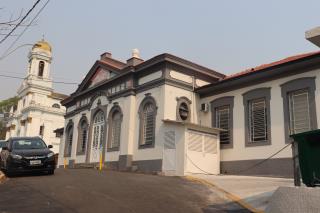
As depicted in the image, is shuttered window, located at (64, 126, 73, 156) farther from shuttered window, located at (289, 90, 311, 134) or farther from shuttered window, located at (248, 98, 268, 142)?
shuttered window, located at (289, 90, 311, 134)

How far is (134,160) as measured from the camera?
69.4ft

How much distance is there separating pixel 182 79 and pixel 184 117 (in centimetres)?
215

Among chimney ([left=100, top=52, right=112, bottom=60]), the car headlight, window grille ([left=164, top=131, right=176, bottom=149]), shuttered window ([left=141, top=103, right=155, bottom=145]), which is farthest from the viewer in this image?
chimney ([left=100, top=52, right=112, bottom=60])

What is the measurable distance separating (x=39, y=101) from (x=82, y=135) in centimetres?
2865

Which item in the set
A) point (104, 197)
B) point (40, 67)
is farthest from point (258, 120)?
point (40, 67)

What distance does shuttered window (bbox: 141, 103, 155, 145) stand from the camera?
20.5 m

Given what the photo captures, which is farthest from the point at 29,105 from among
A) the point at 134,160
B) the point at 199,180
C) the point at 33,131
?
the point at 199,180

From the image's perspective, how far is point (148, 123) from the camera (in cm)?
2094

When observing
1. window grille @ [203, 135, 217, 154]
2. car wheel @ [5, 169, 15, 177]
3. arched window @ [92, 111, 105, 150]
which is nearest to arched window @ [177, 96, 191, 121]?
window grille @ [203, 135, 217, 154]

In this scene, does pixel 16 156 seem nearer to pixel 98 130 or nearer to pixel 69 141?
pixel 98 130

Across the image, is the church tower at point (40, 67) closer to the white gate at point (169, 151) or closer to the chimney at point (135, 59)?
the chimney at point (135, 59)

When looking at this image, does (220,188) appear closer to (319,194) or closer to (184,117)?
(319,194)

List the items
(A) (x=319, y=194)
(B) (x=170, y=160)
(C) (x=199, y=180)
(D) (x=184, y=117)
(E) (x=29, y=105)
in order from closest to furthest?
(A) (x=319, y=194)
(C) (x=199, y=180)
(B) (x=170, y=160)
(D) (x=184, y=117)
(E) (x=29, y=105)

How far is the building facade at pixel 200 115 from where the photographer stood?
16.8 meters
